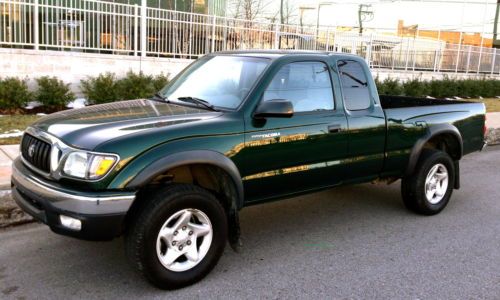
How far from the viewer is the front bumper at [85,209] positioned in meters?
3.37

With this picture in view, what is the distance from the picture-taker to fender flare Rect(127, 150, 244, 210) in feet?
11.6

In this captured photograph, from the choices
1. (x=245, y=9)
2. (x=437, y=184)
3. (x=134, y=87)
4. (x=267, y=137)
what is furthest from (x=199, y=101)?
(x=245, y=9)

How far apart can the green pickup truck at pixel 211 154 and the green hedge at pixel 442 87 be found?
12082mm

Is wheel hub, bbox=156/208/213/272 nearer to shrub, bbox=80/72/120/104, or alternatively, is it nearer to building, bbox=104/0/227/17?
shrub, bbox=80/72/120/104

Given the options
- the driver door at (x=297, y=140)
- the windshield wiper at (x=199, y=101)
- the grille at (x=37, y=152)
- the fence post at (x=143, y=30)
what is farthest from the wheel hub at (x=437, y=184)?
the fence post at (x=143, y=30)

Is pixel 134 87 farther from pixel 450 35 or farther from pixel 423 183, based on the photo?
pixel 450 35

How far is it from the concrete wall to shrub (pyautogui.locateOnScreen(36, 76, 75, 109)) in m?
0.50

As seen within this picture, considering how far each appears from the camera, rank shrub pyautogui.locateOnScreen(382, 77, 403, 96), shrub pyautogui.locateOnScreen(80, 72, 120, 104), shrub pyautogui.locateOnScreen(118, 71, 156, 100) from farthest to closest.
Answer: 1. shrub pyautogui.locateOnScreen(382, 77, 403, 96)
2. shrub pyautogui.locateOnScreen(118, 71, 156, 100)
3. shrub pyautogui.locateOnScreen(80, 72, 120, 104)

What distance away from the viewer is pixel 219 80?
470cm

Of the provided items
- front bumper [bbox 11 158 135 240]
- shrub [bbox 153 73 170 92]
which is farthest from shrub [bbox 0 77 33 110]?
front bumper [bbox 11 158 135 240]

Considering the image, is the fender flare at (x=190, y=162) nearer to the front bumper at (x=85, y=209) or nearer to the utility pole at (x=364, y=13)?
the front bumper at (x=85, y=209)

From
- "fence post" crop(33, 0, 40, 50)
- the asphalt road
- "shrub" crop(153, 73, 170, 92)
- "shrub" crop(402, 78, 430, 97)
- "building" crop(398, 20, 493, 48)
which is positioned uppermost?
"building" crop(398, 20, 493, 48)

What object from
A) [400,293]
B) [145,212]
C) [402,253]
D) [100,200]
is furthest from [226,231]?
[402,253]

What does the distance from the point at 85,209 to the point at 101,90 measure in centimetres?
843
